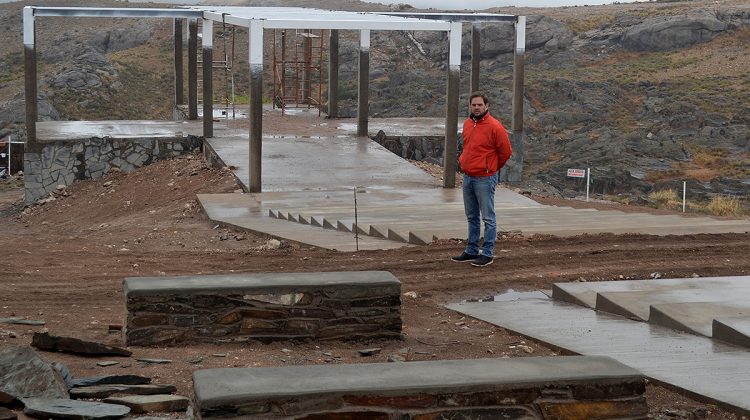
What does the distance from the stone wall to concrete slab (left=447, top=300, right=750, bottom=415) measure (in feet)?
53.3

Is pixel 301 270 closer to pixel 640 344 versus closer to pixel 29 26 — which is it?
pixel 640 344

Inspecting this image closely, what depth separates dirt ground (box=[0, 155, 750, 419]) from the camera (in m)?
7.21

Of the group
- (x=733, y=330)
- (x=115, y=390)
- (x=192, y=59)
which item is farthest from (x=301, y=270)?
(x=192, y=59)

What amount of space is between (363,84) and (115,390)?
755 inches

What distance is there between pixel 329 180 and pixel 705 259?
10.1 m

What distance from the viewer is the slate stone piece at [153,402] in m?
5.66

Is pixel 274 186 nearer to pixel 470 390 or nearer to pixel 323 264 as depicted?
pixel 323 264

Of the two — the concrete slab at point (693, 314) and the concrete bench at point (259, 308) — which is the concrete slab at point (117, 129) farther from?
the concrete slab at point (693, 314)

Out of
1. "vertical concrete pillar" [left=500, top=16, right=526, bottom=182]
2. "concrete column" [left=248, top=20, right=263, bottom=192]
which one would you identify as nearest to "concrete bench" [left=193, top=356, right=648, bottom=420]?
"concrete column" [left=248, top=20, right=263, bottom=192]

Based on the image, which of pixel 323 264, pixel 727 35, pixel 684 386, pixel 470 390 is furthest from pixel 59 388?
pixel 727 35

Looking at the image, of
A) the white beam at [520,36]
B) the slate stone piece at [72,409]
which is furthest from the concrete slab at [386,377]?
the white beam at [520,36]

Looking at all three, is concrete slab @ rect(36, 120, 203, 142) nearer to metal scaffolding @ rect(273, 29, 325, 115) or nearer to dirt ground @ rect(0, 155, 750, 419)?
metal scaffolding @ rect(273, 29, 325, 115)

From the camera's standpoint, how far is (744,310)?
8039 millimetres

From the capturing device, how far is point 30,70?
22.9 metres
